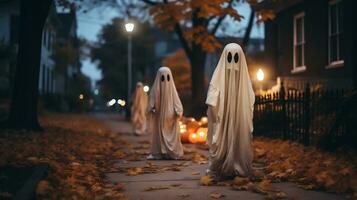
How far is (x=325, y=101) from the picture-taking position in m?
12.4

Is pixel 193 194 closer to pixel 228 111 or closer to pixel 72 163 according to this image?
pixel 228 111

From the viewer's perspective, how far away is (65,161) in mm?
10352

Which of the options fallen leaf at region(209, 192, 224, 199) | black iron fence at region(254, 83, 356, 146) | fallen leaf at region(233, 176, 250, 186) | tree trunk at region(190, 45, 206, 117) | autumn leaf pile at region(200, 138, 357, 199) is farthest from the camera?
tree trunk at region(190, 45, 206, 117)

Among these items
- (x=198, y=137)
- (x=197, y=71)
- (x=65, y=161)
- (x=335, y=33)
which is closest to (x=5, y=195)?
(x=65, y=161)

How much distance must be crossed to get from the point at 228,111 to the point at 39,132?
861cm

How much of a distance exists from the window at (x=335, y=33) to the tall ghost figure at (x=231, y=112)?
1010 centimetres

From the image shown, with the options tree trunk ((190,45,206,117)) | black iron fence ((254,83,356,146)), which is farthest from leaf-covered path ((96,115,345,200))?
tree trunk ((190,45,206,117))

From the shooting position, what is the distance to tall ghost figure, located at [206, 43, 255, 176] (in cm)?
875

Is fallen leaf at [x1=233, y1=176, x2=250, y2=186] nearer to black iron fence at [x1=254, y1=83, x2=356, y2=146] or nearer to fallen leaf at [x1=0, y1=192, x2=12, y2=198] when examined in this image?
fallen leaf at [x1=0, y1=192, x2=12, y2=198]

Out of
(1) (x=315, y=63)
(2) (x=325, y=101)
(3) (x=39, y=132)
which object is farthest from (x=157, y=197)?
(1) (x=315, y=63)

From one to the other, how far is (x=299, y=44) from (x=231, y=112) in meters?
13.9

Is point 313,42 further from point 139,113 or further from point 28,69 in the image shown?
point 28,69

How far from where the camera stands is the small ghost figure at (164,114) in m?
13.0

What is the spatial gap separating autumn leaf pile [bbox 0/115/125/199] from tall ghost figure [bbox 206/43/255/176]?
155 cm
